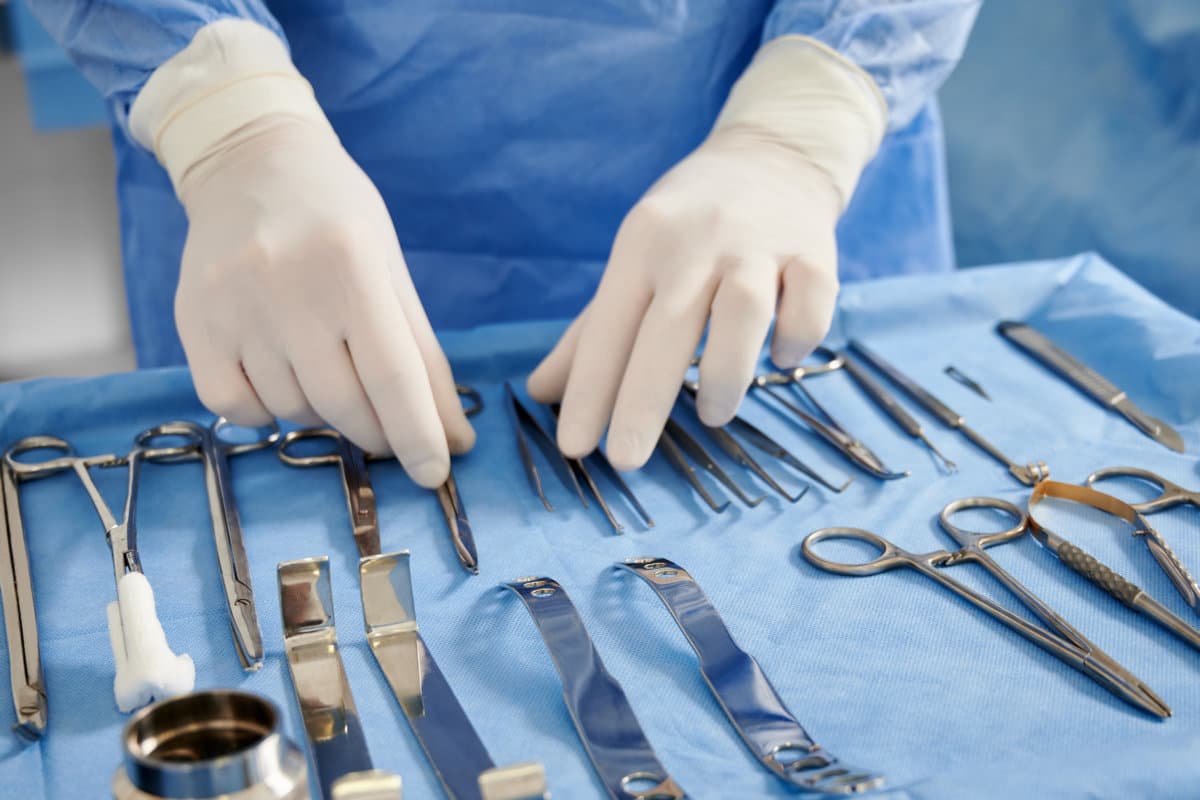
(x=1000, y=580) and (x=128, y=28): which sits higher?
(x=128, y=28)

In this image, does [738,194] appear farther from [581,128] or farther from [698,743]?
[698,743]

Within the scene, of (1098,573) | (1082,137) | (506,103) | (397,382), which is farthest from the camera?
(1082,137)

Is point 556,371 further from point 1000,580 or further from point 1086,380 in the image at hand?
point 1086,380

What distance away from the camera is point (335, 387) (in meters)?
1.09

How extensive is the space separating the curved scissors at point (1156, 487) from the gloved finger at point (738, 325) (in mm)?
368

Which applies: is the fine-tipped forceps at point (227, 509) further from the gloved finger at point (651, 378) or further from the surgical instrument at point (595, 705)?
the gloved finger at point (651, 378)

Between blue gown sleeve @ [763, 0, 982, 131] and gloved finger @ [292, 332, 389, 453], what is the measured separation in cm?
69

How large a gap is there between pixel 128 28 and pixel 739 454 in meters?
0.79

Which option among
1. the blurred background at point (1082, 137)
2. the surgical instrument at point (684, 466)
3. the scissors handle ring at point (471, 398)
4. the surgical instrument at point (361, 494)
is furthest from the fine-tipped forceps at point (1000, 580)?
the blurred background at point (1082, 137)

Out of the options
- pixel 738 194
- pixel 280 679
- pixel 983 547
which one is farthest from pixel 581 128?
pixel 280 679

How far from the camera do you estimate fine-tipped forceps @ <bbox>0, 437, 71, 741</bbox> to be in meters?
0.79

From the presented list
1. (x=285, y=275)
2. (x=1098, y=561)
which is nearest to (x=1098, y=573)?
(x=1098, y=561)

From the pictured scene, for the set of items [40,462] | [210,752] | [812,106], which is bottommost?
[40,462]

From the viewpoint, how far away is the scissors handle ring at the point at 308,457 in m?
1.15
